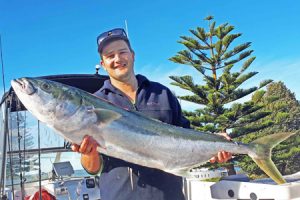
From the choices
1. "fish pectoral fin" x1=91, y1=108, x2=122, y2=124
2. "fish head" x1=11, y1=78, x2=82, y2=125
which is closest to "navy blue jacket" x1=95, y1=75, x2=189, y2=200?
"fish pectoral fin" x1=91, y1=108, x2=122, y2=124

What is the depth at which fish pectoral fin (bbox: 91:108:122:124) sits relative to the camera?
2543 millimetres

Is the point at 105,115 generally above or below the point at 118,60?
below

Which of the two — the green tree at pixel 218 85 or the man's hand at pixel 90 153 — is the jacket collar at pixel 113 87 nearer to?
the man's hand at pixel 90 153

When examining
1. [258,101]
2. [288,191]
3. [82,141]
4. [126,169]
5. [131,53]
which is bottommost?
[288,191]

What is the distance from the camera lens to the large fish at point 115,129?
2521 millimetres

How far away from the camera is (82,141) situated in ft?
8.26

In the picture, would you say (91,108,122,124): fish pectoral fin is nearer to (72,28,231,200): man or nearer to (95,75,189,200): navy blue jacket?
(72,28,231,200): man

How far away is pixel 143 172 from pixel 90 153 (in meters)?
0.48

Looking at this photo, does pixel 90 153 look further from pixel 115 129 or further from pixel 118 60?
pixel 118 60

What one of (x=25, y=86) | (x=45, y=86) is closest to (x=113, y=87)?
(x=45, y=86)

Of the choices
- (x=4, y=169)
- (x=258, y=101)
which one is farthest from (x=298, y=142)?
(x=4, y=169)

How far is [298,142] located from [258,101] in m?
4.34

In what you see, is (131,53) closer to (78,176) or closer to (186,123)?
(186,123)

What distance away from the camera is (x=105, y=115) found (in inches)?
101
